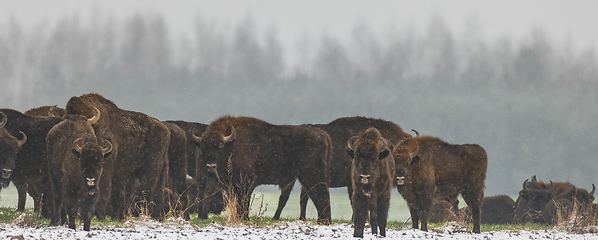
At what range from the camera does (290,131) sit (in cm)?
1231

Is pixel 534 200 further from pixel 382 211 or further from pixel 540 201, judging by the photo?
pixel 382 211

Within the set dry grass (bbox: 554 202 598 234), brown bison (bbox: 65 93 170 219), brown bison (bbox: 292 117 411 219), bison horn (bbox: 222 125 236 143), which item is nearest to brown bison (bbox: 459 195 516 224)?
dry grass (bbox: 554 202 598 234)

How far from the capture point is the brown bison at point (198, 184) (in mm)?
12180

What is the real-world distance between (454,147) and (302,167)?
10.4 feet

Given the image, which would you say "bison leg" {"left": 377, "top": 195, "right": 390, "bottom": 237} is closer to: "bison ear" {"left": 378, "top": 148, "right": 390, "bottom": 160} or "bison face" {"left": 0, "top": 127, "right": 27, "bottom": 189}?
"bison ear" {"left": 378, "top": 148, "right": 390, "bottom": 160}

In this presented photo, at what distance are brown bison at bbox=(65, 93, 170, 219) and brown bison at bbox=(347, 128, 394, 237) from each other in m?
4.48

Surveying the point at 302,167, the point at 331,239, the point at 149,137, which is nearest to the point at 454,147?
the point at 302,167

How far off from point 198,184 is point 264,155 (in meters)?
1.62

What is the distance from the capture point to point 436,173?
1173cm

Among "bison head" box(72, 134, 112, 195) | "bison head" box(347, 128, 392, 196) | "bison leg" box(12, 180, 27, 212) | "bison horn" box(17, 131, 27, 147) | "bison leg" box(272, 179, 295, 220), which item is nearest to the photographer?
"bison head" box(347, 128, 392, 196)

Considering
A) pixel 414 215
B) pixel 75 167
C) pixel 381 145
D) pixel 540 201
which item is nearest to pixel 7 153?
pixel 75 167

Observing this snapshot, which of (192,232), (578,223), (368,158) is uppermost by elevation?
(368,158)

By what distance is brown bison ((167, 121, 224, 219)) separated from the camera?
12.2 meters

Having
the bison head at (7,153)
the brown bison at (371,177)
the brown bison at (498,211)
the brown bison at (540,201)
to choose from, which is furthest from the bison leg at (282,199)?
the brown bison at (498,211)
